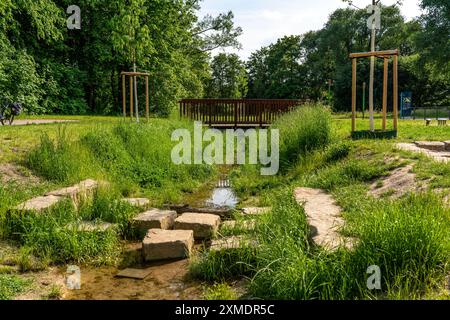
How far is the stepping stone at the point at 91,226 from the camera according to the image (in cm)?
471

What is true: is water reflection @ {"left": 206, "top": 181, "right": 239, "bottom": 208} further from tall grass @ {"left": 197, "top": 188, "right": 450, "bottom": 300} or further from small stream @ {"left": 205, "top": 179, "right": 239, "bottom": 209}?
tall grass @ {"left": 197, "top": 188, "right": 450, "bottom": 300}

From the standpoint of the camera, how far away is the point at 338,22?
4091 centimetres

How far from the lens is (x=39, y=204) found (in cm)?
502

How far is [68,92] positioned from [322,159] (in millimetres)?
15394

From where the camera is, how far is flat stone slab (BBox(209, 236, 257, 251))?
4.17 metres

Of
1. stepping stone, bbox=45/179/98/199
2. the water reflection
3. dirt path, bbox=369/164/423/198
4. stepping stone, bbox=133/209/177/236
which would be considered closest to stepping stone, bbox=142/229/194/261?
stepping stone, bbox=133/209/177/236

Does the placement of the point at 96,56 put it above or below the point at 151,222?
above

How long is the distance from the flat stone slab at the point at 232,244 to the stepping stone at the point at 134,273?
2.23 feet

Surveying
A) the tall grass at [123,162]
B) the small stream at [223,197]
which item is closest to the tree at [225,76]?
the tall grass at [123,162]

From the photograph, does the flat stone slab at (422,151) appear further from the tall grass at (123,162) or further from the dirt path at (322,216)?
the tall grass at (123,162)

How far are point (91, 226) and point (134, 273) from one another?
3.44 ft

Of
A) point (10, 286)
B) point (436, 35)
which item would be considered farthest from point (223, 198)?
point (436, 35)

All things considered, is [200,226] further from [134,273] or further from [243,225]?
[134,273]
